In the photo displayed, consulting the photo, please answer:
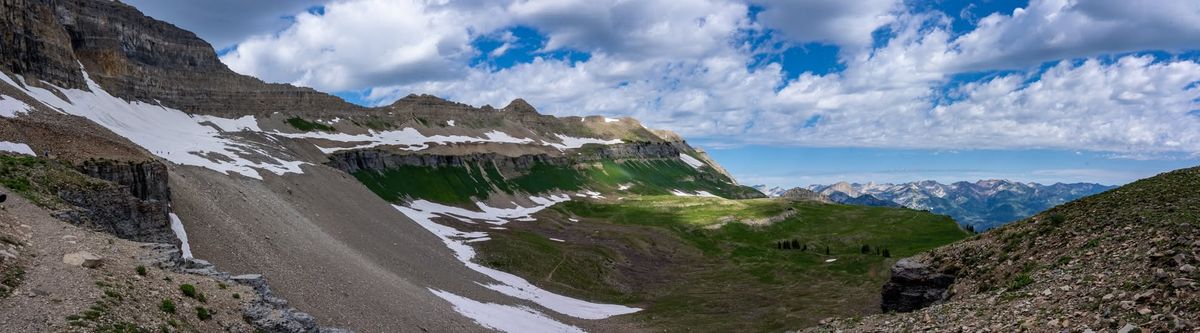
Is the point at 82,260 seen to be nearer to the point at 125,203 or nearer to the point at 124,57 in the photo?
the point at 125,203

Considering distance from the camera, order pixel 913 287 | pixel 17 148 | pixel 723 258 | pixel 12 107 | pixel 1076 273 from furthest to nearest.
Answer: pixel 723 258 → pixel 12 107 → pixel 17 148 → pixel 913 287 → pixel 1076 273

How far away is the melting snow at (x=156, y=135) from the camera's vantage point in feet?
251

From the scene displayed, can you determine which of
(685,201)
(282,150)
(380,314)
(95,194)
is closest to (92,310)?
(95,194)

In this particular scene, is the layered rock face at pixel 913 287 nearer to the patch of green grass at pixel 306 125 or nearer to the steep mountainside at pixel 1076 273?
the steep mountainside at pixel 1076 273

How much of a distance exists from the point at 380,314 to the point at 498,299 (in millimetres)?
22780

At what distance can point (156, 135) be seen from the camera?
96000 millimetres

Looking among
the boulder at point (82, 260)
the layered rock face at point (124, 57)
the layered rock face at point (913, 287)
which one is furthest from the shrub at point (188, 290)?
the layered rock face at point (124, 57)

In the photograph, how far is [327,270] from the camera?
5025 cm

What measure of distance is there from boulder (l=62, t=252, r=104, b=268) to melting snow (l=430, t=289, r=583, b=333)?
32862 millimetres

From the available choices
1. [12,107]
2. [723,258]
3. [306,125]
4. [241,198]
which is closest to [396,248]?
[241,198]

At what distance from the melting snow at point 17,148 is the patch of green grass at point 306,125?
14825cm

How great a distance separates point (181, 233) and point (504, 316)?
87.4 feet

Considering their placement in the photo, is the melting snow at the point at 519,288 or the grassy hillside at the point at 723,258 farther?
the grassy hillside at the point at 723,258

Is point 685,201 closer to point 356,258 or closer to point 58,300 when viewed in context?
point 356,258
